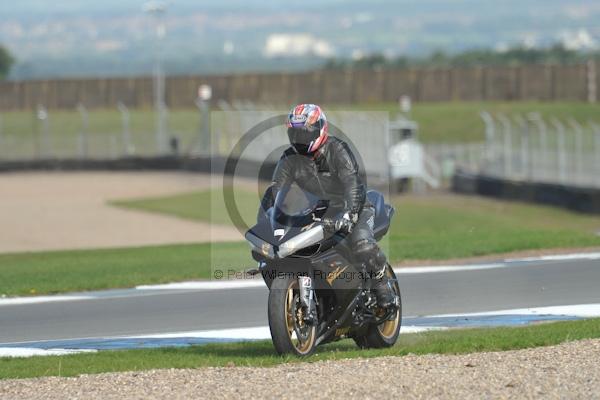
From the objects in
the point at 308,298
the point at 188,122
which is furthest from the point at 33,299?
the point at 188,122

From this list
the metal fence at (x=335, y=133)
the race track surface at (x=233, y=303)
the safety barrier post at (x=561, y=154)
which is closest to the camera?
the race track surface at (x=233, y=303)

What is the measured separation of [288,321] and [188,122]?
212 ft

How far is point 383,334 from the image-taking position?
33.8ft

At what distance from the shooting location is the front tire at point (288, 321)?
9125 mm

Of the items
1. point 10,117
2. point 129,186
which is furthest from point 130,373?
point 10,117

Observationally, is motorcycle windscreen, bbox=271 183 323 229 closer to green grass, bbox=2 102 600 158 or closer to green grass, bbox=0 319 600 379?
green grass, bbox=0 319 600 379

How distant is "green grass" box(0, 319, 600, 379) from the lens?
A: 9375 mm

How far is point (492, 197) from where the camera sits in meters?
34.2

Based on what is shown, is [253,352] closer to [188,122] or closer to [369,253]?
[369,253]

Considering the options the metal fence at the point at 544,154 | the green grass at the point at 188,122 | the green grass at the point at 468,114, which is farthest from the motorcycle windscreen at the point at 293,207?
the green grass at the point at 468,114

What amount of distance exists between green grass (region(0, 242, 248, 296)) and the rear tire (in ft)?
18.1

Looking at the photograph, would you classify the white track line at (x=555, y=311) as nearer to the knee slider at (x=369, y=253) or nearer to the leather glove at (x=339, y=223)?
the knee slider at (x=369, y=253)

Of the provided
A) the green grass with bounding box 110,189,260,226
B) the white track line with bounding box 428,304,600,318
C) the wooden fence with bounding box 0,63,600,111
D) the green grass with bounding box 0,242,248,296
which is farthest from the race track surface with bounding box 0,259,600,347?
the wooden fence with bounding box 0,63,600,111

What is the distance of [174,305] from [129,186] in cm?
2907
